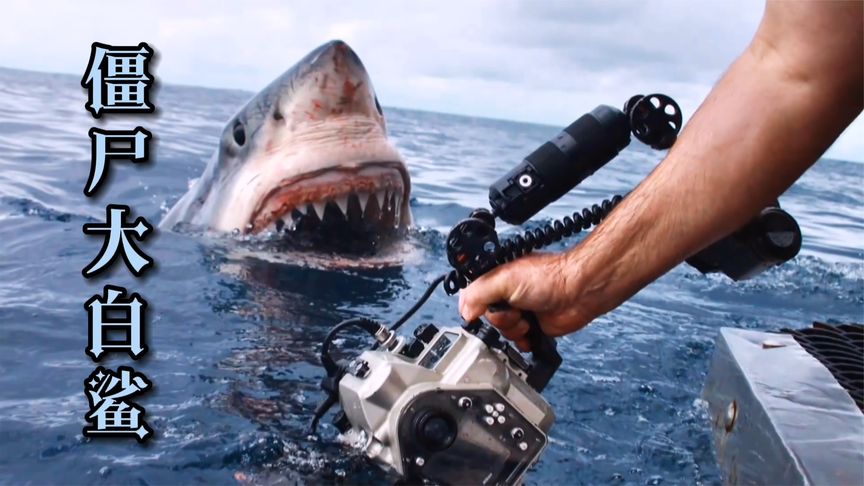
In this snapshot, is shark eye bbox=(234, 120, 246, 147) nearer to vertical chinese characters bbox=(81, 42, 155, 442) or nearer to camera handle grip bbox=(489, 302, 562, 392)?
vertical chinese characters bbox=(81, 42, 155, 442)

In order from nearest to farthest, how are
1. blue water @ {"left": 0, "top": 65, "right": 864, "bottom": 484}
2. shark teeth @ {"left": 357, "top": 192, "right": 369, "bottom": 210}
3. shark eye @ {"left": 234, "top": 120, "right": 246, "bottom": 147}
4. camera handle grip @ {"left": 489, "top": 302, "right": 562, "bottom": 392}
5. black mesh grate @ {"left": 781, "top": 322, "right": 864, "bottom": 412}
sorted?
camera handle grip @ {"left": 489, "top": 302, "right": 562, "bottom": 392}, blue water @ {"left": 0, "top": 65, "right": 864, "bottom": 484}, black mesh grate @ {"left": 781, "top": 322, "right": 864, "bottom": 412}, shark teeth @ {"left": 357, "top": 192, "right": 369, "bottom": 210}, shark eye @ {"left": 234, "top": 120, "right": 246, "bottom": 147}

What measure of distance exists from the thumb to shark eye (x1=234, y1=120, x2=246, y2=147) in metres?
3.03

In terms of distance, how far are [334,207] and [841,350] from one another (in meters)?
2.47

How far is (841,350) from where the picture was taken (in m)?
3.00

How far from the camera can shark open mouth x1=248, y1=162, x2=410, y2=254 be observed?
4.28 metres

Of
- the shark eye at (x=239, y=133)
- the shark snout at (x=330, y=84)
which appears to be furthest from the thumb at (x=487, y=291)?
the shark eye at (x=239, y=133)

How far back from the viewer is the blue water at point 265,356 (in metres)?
2.43

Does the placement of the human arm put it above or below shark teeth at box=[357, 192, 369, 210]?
above

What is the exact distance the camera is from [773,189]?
152 centimetres

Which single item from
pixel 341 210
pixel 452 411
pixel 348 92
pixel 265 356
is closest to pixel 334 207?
pixel 341 210

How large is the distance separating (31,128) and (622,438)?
12.7 m

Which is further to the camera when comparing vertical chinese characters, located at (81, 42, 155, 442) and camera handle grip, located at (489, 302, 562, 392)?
vertical chinese characters, located at (81, 42, 155, 442)

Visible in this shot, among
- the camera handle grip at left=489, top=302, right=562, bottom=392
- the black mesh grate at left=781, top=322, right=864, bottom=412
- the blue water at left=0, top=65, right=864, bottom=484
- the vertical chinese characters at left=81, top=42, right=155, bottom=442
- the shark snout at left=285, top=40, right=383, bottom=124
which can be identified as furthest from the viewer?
the shark snout at left=285, top=40, right=383, bottom=124

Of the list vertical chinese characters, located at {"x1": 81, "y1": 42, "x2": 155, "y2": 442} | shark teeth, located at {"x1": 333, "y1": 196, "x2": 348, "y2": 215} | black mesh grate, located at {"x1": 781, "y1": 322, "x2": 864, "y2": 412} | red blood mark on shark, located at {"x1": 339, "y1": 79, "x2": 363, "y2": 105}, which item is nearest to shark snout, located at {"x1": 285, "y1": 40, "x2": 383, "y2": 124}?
red blood mark on shark, located at {"x1": 339, "y1": 79, "x2": 363, "y2": 105}
